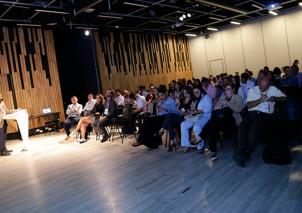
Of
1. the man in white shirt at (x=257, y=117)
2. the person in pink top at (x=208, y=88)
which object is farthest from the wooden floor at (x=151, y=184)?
the person in pink top at (x=208, y=88)

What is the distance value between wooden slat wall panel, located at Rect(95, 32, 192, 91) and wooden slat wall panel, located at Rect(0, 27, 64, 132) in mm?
2039

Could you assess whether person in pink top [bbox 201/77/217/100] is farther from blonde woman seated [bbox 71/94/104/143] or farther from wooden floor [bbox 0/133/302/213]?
blonde woman seated [bbox 71/94/104/143]

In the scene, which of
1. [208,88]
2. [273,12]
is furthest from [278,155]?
[273,12]

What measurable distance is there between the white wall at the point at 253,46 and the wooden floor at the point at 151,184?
416 inches

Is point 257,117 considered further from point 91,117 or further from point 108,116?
point 91,117

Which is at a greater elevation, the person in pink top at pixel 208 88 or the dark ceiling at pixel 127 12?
the dark ceiling at pixel 127 12

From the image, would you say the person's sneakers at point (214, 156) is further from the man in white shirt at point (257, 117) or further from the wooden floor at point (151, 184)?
the man in white shirt at point (257, 117)

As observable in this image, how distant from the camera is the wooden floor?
3.32 meters

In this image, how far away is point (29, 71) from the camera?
1138 centimetres

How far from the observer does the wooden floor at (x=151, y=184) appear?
A: 332 cm

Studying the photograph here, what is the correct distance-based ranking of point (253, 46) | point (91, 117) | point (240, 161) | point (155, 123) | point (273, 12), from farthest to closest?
1. point (253, 46)
2. point (273, 12)
3. point (91, 117)
4. point (155, 123)
5. point (240, 161)

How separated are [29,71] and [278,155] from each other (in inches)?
383

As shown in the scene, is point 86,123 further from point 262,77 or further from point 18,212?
point 262,77

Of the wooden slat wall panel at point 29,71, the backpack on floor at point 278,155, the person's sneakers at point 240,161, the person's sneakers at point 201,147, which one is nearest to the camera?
the backpack on floor at point 278,155
